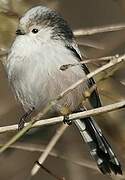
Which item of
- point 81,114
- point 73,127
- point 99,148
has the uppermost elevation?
point 81,114

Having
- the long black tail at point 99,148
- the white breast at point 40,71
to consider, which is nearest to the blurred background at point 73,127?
the long black tail at point 99,148

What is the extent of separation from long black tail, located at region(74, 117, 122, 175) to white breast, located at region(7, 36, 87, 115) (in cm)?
21

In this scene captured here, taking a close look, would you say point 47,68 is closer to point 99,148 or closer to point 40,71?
point 40,71

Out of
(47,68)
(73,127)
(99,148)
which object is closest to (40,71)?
(47,68)

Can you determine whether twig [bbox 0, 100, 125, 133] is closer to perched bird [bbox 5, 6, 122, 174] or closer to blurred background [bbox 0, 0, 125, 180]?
blurred background [bbox 0, 0, 125, 180]

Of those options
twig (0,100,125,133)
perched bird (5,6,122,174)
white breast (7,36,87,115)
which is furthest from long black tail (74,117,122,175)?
twig (0,100,125,133)

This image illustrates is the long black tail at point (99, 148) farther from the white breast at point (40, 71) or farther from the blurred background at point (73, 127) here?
the white breast at point (40, 71)

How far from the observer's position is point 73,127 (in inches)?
205

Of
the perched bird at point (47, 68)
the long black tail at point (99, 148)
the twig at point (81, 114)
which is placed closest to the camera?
the twig at point (81, 114)

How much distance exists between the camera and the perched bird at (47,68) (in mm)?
3973

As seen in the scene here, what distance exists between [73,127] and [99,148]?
1.13m

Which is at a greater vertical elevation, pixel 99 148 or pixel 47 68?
pixel 47 68

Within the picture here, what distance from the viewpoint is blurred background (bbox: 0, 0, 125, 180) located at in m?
4.05

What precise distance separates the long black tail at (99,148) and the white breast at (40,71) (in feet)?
0.68
